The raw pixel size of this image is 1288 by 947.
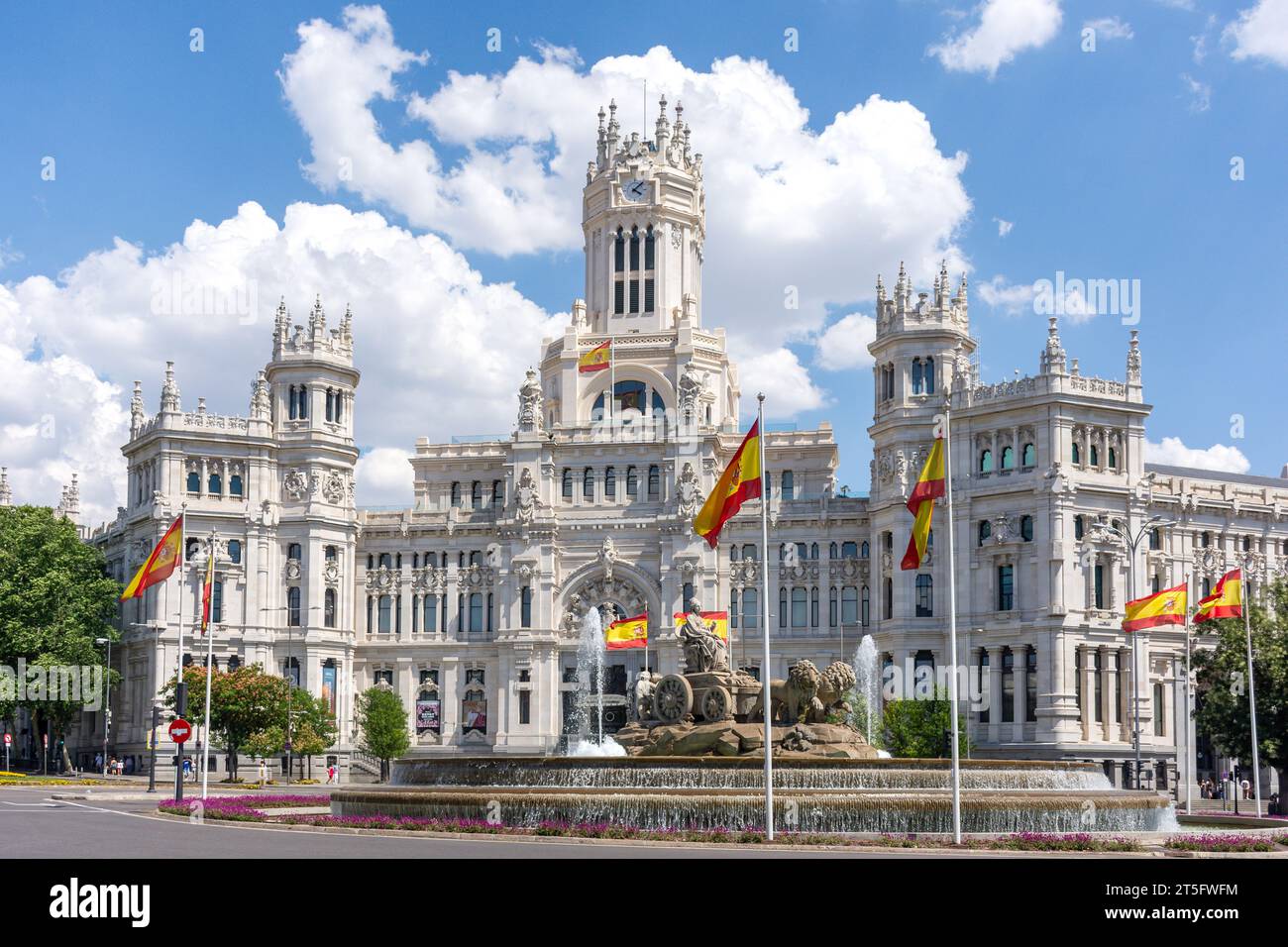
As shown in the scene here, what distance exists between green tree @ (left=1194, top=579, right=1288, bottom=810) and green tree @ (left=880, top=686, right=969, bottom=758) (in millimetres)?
14730

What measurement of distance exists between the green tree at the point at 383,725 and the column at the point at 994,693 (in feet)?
Answer: 132

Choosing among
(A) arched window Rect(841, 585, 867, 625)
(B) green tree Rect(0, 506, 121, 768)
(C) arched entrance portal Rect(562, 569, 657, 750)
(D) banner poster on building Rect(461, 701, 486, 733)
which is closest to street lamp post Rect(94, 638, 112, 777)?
(B) green tree Rect(0, 506, 121, 768)

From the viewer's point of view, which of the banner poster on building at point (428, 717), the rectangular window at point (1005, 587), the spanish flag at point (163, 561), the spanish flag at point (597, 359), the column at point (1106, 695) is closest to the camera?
the spanish flag at point (163, 561)

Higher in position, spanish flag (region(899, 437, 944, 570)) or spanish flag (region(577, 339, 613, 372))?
spanish flag (region(577, 339, 613, 372))

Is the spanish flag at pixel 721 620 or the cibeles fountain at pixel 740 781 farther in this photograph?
the spanish flag at pixel 721 620

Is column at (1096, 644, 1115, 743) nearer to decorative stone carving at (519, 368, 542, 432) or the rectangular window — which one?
the rectangular window

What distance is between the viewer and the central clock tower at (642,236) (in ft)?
438

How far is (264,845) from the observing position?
40219mm

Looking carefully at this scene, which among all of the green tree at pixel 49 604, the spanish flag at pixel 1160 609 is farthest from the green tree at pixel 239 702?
the spanish flag at pixel 1160 609

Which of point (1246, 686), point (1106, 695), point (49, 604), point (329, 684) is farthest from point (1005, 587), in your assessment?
point (49, 604)

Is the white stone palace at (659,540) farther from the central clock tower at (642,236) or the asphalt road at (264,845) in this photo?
the asphalt road at (264,845)

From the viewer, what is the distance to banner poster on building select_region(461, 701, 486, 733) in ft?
395

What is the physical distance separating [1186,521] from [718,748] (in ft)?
223
